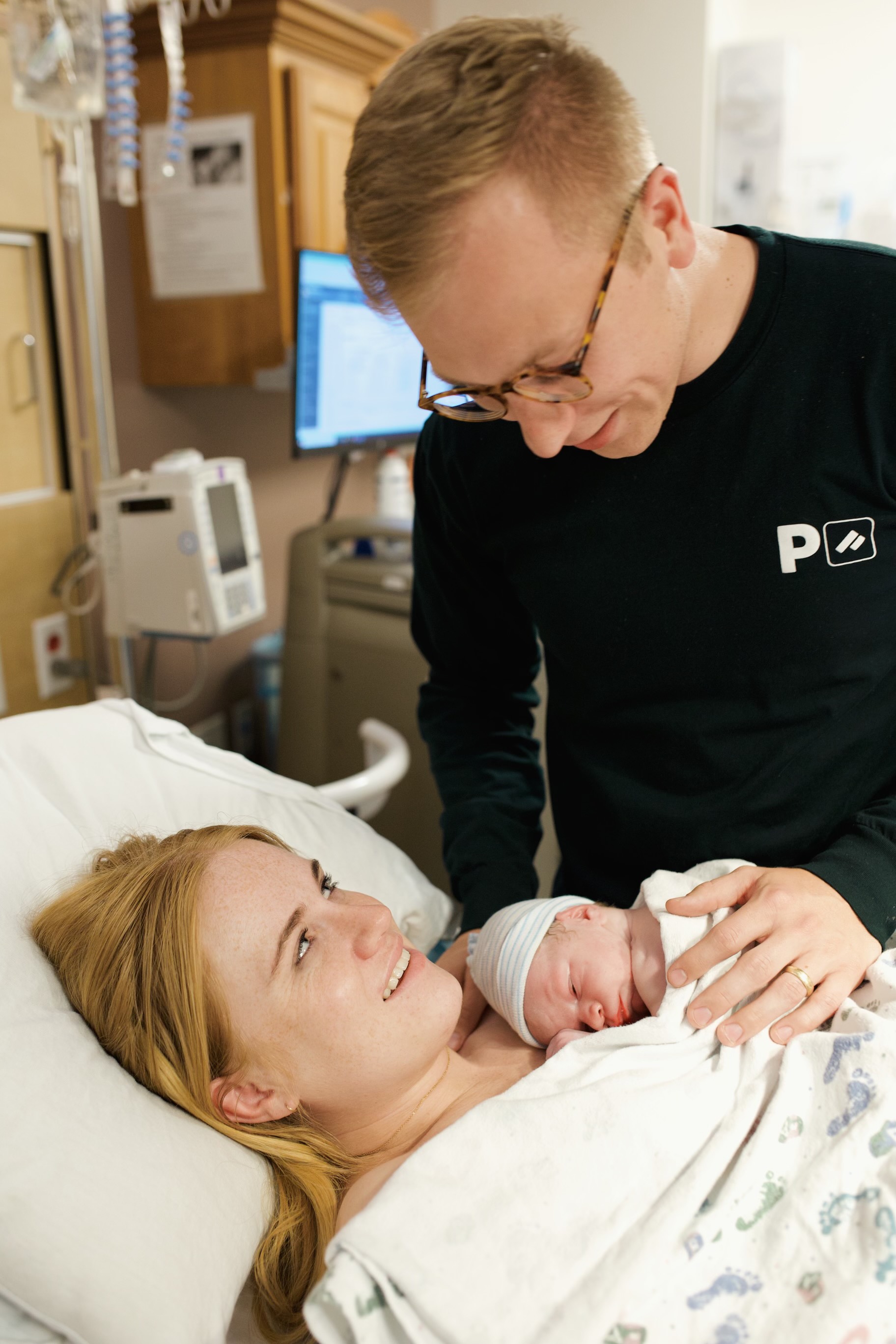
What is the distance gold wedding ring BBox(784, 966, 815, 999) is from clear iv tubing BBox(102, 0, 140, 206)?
1813 millimetres

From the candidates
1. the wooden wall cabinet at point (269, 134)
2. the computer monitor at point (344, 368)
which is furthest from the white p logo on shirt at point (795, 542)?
the wooden wall cabinet at point (269, 134)

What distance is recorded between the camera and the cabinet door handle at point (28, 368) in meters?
2.24

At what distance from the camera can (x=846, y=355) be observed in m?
1.05

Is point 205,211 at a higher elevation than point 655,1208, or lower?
higher

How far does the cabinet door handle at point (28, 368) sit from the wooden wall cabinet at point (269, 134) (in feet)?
1.76

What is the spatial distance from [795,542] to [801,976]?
43 cm

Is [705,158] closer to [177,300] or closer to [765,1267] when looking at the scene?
[177,300]

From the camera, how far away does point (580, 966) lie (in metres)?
1.16

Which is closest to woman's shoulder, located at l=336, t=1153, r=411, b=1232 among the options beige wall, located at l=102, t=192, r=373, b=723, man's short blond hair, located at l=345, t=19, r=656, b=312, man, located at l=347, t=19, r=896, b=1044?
man, located at l=347, t=19, r=896, b=1044

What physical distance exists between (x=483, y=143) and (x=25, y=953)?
2.94 ft

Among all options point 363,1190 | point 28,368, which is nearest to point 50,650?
point 28,368

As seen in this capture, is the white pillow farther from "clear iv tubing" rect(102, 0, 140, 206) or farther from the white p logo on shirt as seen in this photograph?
"clear iv tubing" rect(102, 0, 140, 206)

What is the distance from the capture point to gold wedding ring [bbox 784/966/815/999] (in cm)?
99

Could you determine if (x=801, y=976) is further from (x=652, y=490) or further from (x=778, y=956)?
(x=652, y=490)
